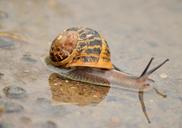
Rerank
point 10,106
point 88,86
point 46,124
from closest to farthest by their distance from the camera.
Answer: point 46,124 < point 10,106 < point 88,86

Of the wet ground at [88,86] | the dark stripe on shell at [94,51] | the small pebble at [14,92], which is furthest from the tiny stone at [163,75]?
the small pebble at [14,92]

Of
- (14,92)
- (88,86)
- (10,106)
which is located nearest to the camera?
(10,106)

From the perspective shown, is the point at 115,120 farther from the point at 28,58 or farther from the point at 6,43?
the point at 6,43

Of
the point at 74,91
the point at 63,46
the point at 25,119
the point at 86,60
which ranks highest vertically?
the point at 63,46

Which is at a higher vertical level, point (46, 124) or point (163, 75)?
point (46, 124)

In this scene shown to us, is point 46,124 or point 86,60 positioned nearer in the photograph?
point 46,124

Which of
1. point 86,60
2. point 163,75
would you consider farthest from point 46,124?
point 163,75

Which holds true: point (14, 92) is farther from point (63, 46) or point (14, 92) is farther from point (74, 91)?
point (63, 46)

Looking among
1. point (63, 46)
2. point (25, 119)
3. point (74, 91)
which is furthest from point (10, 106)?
point (63, 46)

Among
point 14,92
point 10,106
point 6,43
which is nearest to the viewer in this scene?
point 10,106
